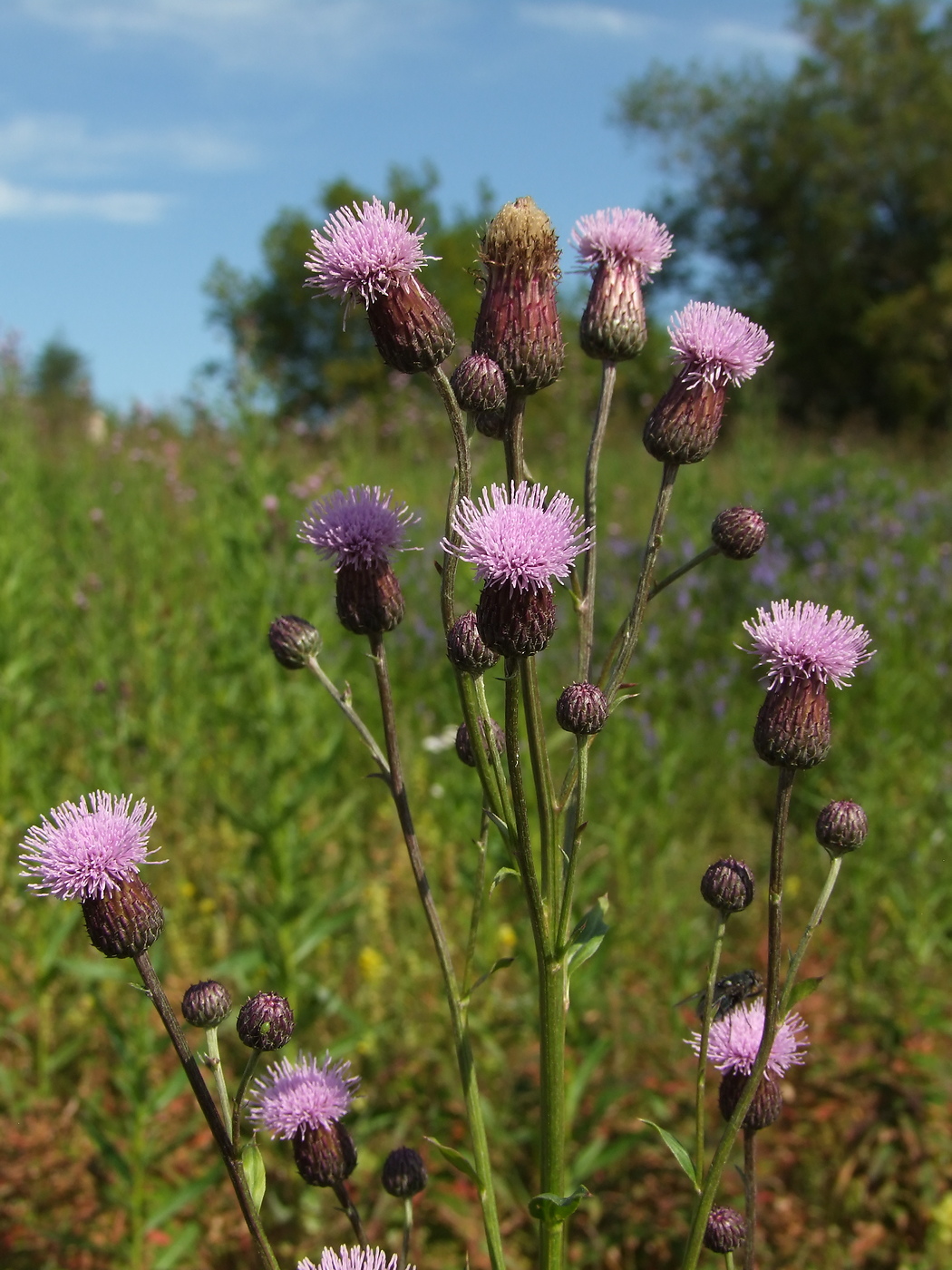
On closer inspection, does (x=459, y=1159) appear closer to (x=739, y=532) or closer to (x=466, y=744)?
(x=466, y=744)

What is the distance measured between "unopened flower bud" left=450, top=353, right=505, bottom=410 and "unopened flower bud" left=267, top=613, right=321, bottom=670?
0.47 m

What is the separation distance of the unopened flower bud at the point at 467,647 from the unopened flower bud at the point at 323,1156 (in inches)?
28.0

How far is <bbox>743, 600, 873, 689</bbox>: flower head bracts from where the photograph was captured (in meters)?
1.35

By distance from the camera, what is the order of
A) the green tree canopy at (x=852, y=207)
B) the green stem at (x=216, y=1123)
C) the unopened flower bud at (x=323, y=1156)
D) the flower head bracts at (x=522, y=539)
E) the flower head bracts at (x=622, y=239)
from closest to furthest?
the green stem at (x=216, y=1123) < the flower head bracts at (x=522, y=539) < the unopened flower bud at (x=323, y=1156) < the flower head bracts at (x=622, y=239) < the green tree canopy at (x=852, y=207)

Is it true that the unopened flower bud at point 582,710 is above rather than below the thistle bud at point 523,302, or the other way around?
below

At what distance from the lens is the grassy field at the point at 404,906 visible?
3010mm

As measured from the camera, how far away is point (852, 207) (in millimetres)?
24453

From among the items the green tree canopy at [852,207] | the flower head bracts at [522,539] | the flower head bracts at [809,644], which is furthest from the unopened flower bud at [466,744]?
the green tree canopy at [852,207]

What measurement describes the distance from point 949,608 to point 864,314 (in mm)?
19729

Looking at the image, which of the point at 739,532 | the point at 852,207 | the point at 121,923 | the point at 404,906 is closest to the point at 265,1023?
the point at 121,923

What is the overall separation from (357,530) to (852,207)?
26.6m

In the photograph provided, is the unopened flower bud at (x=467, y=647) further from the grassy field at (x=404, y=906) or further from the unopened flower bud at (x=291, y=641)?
the grassy field at (x=404, y=906)

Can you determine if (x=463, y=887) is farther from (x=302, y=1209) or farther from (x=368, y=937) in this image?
(x=302, y=1209)

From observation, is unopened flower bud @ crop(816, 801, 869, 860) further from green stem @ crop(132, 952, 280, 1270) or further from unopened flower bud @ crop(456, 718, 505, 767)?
green stem @ crop(132, 952, 280, 1270)
